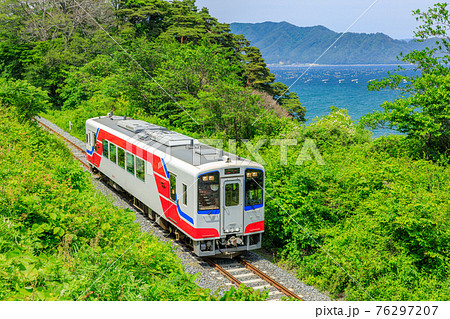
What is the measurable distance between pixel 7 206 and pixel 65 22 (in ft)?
168

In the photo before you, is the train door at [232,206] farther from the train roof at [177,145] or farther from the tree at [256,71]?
the tree at [256,71]

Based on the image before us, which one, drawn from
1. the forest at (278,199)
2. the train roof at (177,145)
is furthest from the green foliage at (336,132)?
the train roof at (177,145)

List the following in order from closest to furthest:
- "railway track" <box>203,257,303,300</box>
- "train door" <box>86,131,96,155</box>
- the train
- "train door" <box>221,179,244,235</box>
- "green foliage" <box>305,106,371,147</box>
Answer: "railway track" <box>203,257,303,300</box> → the train → "train door" <box>221,179,244,235</box> → "green foliage" <box>305,106,371,147</box> → "train door" <box>86,131,96,155</box>

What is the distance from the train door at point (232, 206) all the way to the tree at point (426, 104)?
7.53 metres

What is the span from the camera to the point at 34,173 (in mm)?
10539

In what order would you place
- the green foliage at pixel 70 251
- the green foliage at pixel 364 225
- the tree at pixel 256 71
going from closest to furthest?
the green foliage at pixel 70 251 → the green foliage at pixel 364 225 → the tree at pixel 256 71

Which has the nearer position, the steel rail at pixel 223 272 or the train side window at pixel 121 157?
the steel rail at pixel 223 272

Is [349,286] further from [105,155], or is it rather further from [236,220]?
[105,155]

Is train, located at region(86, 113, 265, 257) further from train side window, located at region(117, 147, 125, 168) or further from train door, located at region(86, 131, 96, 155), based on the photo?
train door, located at region(86, 131, 96, 155)

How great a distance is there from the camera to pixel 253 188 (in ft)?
41.4

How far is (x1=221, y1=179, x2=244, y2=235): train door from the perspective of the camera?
12.2 metres

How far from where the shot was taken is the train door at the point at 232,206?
1220 cm

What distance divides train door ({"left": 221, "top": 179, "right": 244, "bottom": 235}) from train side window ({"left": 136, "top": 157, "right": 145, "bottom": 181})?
13.2 ft

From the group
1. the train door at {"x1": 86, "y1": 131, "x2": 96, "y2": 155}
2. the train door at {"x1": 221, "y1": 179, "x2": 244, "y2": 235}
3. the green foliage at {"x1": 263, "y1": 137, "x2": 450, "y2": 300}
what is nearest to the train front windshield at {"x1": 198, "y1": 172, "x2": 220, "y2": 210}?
the train door at {"x1": 221, "y1": 179, "x2": 244, "y2": 235}
